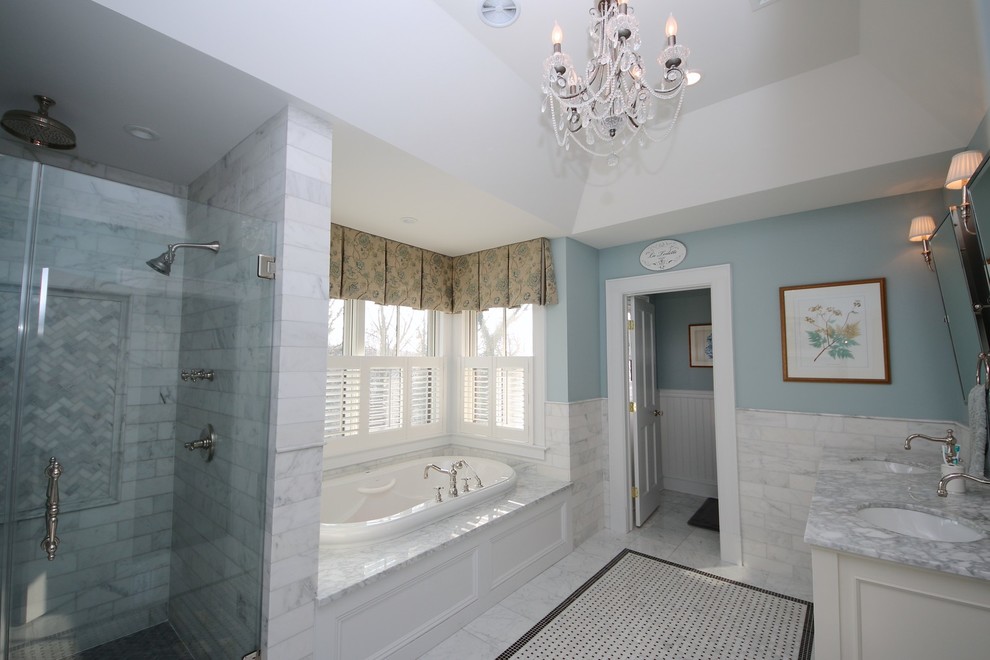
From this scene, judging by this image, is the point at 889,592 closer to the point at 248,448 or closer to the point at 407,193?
the point at 248,448

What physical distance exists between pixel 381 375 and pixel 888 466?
316 cm

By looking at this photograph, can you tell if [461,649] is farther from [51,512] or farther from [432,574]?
[51,512]

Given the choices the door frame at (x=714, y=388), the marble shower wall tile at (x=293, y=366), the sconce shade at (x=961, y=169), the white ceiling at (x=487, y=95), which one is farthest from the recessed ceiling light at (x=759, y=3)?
the marble shower wall tile at (x=293, y=366)

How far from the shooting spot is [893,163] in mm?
2146

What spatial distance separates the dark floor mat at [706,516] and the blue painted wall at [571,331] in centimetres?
140

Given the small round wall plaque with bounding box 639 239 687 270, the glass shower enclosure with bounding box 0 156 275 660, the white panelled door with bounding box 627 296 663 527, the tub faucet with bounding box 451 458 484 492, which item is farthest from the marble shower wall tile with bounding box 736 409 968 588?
the glass shower enclosure with bounding box 0 156 275 660

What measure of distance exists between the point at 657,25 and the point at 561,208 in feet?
4.12

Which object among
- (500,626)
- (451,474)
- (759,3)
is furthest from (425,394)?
(759,3)

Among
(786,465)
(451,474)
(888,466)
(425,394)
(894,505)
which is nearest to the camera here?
(894,505)

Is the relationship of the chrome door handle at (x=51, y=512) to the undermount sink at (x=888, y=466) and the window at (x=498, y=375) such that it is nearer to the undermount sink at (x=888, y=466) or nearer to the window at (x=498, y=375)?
the window at (x=498, y=375)

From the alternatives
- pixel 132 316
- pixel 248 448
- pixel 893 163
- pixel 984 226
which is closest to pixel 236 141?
pixel 132 316

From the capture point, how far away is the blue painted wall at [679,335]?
4.54m

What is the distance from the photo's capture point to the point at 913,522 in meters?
1.60

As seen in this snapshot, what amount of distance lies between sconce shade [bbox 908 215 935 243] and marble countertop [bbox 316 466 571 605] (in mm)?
2638
